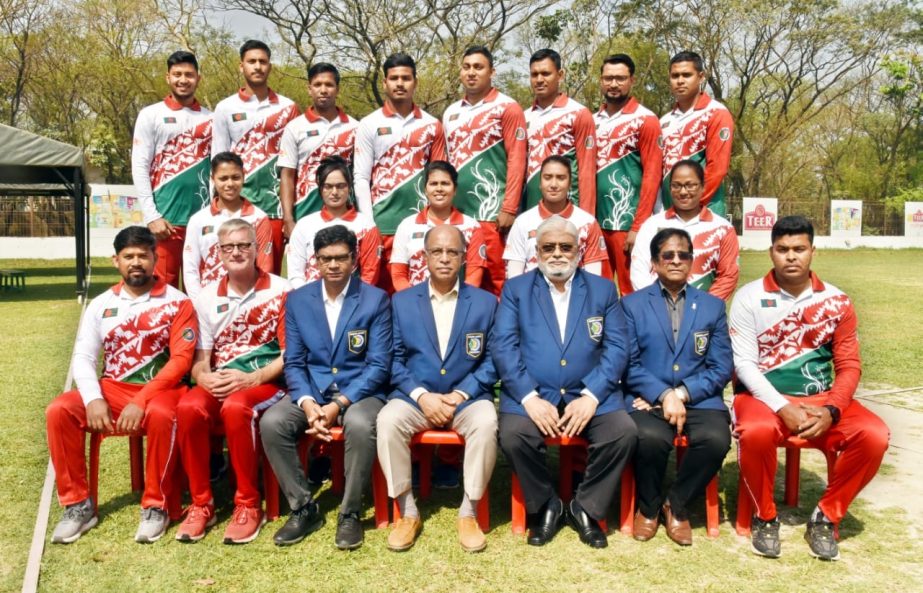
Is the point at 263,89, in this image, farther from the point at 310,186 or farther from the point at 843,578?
the point at 843,578

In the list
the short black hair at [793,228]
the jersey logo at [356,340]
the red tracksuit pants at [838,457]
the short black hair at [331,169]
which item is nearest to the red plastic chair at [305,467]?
the jersey logo at [356,340]

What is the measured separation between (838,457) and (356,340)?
242 cm

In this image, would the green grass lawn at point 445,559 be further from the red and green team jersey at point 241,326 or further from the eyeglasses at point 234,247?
the eyeglasses at point 234,247

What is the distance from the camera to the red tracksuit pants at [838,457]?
3670 mm

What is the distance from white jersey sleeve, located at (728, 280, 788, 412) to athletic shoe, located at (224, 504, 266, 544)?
2508 mm

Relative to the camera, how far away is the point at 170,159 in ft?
17.9

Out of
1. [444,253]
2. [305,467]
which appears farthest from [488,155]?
[305,467]

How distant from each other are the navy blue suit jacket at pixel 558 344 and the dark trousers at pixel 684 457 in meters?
0.24

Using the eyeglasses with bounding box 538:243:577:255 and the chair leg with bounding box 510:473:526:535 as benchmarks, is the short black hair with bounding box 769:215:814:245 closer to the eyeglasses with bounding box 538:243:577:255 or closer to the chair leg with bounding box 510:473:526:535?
the eyeglasses with bounding box 538:243:577:255

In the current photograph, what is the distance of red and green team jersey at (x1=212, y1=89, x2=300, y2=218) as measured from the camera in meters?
5.42

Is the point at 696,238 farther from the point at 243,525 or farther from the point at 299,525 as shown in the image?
the point at 243,525

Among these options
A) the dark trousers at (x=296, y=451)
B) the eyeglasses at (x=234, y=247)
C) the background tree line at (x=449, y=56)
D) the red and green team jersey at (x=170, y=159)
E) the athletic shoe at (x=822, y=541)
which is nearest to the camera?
the athletic shoe at (x=822, y=541)

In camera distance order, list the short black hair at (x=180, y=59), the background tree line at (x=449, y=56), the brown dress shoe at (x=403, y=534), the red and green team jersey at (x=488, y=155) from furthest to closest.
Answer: the background tree line at (x=449, y=56)
the short black hair at (x=180, y=59)
the red and green team jersey at (x=488, y=155)
the brown dress shoe at (x=403, y=534)

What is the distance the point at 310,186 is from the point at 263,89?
78 centimetres
